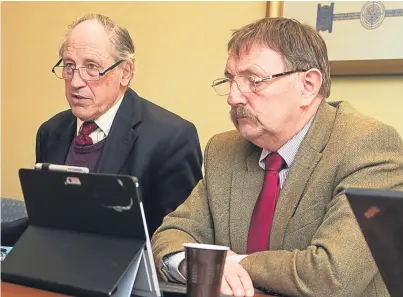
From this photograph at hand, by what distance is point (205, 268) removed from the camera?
3.39 feet

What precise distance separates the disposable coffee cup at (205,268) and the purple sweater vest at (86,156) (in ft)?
3.50

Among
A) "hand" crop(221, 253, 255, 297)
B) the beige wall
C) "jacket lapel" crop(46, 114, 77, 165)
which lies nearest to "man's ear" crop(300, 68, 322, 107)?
"hand" crop(221, 253, 255, 297)

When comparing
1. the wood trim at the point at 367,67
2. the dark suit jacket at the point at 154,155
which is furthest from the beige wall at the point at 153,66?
the dark suit jacket at the point at 154,155

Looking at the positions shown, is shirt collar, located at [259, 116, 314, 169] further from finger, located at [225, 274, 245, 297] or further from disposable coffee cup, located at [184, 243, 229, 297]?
disposable coffee cup, located at [184, 243, 229, 297]

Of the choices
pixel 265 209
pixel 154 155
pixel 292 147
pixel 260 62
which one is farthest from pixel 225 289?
pixel 154 155

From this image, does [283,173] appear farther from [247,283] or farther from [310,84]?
[247,283]

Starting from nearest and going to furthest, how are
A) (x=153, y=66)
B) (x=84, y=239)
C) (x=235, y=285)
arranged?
(x=84, y=239), (x=235, y=285), (x=153, y=66)

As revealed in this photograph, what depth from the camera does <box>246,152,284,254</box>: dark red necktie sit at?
61.9 inches

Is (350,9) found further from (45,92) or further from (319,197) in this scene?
(45,92)

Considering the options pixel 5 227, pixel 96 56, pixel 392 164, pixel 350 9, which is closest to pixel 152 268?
pixel 392 164

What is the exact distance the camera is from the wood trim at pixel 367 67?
6.82 feet

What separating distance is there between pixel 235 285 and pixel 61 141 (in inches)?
46.1

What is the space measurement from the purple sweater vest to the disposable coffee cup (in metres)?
1.07

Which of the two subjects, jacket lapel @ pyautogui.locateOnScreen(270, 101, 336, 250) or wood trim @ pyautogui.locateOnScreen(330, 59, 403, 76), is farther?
wood trim @ pyautogui.locateOnScreen(330, 59, 403, 76)
